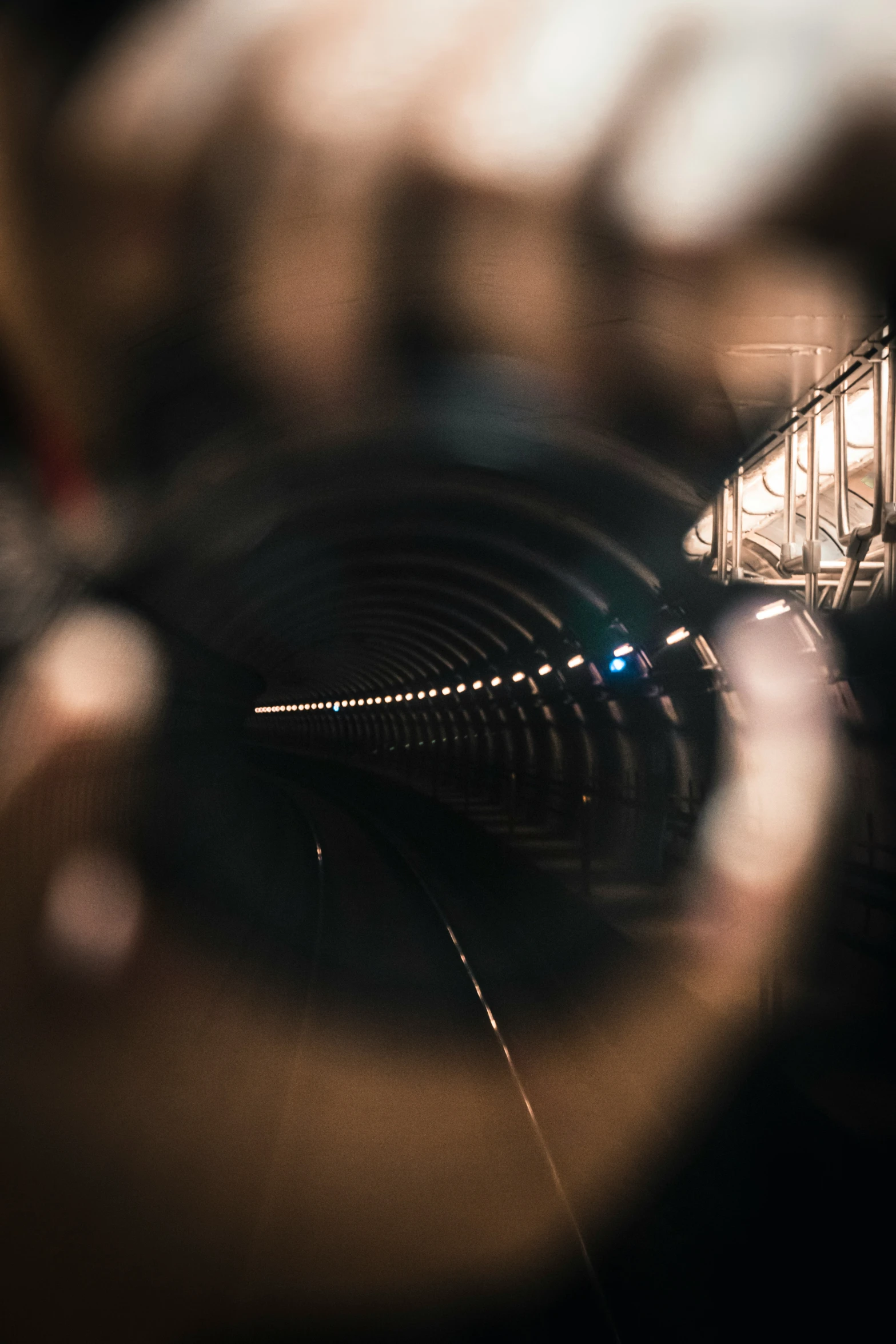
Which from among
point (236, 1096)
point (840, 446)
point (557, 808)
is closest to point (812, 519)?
point (840, 446)

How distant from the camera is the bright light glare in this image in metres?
13.0

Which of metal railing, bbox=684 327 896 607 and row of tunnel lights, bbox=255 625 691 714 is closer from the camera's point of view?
metal railing, bbox=684 327 896 607

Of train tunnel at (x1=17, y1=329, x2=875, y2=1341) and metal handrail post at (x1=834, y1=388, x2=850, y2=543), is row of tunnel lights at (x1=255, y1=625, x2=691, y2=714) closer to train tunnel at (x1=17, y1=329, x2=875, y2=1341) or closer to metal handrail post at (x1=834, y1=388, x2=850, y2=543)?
train tunnel at (x1=17, y1=329, x2=875, y2=1341)

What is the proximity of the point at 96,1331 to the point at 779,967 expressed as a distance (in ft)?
18.6

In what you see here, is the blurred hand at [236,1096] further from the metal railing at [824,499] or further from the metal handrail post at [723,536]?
the metal railing at [824,499]

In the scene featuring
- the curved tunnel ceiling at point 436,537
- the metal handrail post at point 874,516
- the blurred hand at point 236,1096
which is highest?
the curved tunnel ceiling at point 436,537

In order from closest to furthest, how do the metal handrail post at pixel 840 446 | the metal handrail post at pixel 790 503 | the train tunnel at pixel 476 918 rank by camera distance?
the train tunnel at pixel 476 918
the metal handrail post at pixel 840 446
the metal handrail post at pixel 790 503

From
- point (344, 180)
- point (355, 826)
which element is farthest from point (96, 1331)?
point (355, 826)

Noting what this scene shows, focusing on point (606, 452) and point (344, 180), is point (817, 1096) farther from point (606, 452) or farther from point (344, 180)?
point (606, 452)

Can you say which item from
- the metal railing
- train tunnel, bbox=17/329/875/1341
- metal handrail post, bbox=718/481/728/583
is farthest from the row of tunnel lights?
metal handrail post, bbox=718/481/728/583

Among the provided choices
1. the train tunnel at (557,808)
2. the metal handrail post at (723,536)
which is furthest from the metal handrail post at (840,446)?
the metal handrail post at (723,536)

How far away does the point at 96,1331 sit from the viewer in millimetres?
5434

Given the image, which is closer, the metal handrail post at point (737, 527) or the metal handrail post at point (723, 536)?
the metal handrail post at point (737, 527)

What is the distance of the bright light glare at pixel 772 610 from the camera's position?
1298 centimetres
